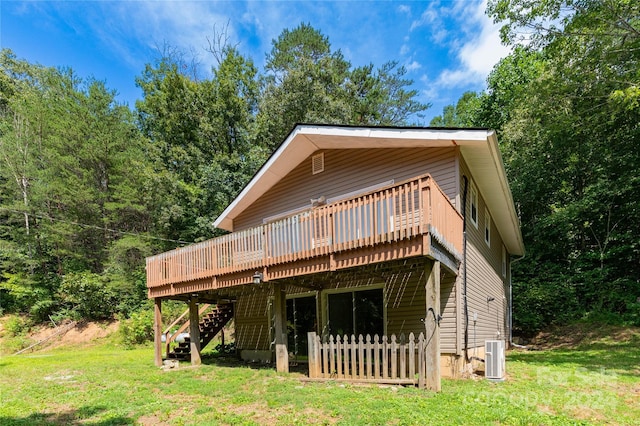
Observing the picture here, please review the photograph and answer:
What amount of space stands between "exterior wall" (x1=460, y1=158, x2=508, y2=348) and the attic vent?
4.09m

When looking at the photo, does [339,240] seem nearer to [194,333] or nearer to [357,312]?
[357,312]

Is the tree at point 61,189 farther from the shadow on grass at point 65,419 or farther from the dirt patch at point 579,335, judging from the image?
the dirt patch at point 579,335

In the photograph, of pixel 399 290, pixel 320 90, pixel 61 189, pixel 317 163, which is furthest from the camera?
pixel 320 90

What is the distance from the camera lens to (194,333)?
1084 cm

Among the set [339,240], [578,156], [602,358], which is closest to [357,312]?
[339,240]

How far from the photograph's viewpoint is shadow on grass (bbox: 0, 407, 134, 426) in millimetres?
5320

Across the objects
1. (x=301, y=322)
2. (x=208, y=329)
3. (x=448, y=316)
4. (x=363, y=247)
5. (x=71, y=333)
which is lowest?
(x=71, y=333)

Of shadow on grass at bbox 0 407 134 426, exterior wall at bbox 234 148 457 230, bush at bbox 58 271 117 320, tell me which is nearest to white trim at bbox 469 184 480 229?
exterior wall at bbox 234 148 457 230

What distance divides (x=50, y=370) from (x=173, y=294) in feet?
13.8

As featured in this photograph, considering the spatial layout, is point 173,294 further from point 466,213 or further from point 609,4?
point 609,4

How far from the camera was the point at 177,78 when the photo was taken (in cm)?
2659

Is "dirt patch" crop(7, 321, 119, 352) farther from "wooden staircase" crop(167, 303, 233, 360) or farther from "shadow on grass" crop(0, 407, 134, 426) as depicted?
"shadow on grass" crop(0, 407, 134, 426)

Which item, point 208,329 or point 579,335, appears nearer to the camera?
point 208,329

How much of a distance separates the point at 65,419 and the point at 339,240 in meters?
5.47
